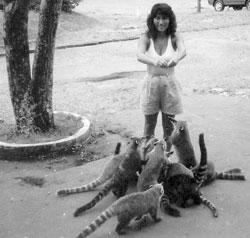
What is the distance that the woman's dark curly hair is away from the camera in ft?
17.3

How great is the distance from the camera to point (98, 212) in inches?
189

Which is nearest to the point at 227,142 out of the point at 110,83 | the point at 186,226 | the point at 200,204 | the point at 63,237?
the point at 200,204

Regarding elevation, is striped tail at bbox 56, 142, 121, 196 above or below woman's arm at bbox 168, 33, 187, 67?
below

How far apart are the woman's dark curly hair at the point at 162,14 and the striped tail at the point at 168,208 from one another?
1.95m

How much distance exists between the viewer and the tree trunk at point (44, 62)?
6395 millimetres

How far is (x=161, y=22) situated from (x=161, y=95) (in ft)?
2.88

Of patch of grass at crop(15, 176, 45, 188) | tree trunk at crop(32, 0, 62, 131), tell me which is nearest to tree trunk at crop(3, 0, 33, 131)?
tree trunk at crop(32, 0, 62, 131)

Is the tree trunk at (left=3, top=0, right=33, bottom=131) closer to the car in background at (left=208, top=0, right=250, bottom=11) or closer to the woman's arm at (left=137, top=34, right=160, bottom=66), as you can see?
the woman's arm at (left=137, top=34, right=160, bottom=66)

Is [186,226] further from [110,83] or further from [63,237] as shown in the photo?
[110,83]

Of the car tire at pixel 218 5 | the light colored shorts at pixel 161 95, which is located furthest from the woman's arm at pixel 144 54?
the car tire at pixel 218 5

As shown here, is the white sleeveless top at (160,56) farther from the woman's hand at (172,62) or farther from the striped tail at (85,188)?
the striped tail at (85,188)

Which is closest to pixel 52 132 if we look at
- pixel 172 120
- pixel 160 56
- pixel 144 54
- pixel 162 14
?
pixel 172 120

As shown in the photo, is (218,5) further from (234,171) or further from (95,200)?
(95,200)

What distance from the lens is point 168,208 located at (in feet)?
15.5
